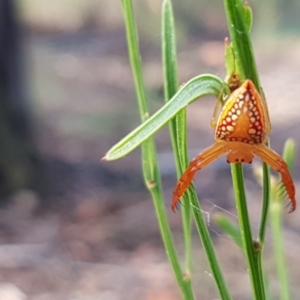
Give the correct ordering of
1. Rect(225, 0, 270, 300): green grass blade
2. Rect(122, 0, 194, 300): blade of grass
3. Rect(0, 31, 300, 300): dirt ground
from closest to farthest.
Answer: Rect(225, 0, 270, 300): green grass blade, Rect(122, 0, 194, 300): blade of grass, Rect(0, 31, 300, 300): dirt ground

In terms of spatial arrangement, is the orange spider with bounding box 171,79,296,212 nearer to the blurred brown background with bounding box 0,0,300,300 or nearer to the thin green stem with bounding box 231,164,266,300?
the thin green stem with bounding box 231,164,266,300

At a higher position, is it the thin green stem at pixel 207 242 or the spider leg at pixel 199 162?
the spider leg at pixel 199 162

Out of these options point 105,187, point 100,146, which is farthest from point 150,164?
point 100,146

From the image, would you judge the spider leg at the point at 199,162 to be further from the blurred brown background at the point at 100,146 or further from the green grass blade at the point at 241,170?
the blurred brown background at the point at 100,146

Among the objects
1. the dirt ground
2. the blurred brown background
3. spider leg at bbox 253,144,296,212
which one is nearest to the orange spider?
spider leg at bbox 253,144,296,212

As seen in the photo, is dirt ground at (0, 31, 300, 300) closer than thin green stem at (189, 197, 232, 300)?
No

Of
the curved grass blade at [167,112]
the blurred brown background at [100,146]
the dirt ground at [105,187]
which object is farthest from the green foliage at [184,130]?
the blurred brown background at [100,146]
